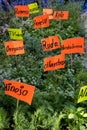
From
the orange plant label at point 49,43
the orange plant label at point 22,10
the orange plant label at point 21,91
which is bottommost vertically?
the orange plant label at point 22,10

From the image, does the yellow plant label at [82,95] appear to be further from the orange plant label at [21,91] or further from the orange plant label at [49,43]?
the orange plant label at [49,43]

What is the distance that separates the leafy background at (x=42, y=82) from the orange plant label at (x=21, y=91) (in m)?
0.14

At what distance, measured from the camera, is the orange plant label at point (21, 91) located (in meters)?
3.69

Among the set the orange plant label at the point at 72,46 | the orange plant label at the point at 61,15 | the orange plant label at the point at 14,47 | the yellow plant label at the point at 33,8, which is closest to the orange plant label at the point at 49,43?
the orange plant label at the point at 72,46

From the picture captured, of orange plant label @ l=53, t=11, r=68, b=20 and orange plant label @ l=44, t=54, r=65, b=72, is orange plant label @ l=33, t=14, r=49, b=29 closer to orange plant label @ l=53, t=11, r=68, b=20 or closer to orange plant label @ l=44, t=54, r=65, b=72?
orange plant label @ l=53, t=11, r=68, b=20

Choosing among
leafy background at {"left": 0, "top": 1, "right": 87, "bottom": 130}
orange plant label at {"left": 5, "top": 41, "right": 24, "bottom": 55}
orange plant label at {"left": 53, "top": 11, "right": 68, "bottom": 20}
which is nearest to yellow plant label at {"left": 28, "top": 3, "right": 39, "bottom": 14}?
leafy background at {"left": 0, "top": 1, "right": 87, "bottom": 130}

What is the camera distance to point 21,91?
373cm

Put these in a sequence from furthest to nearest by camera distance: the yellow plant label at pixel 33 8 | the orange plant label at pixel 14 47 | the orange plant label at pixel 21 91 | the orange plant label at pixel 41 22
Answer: the yellow plant label at pixel 33 8 → the orange plant label at pixel 41 22 → the orange plant label at pixel 14 47 → the orange plant label at pixel 21 91

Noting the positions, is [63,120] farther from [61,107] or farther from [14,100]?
[14,100]

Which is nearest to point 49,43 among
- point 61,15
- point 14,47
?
point 14,47

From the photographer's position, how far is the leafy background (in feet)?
12.2

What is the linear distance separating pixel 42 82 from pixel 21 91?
3.29ft

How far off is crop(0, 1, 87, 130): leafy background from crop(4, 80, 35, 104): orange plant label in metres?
0.14

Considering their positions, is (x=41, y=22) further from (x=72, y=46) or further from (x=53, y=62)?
(x=53, y=62)
